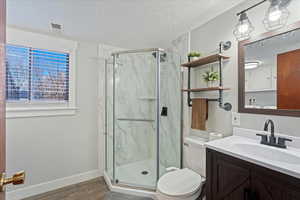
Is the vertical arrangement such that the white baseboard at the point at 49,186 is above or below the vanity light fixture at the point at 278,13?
below

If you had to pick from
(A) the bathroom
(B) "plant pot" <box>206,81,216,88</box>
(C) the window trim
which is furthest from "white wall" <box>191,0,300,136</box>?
(C) the window trim

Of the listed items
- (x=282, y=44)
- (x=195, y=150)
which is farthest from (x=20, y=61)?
(x=282, y=44)

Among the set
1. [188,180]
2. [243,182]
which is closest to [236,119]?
[243,182]

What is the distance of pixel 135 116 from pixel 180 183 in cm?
148

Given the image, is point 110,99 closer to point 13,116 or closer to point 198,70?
point 13,116

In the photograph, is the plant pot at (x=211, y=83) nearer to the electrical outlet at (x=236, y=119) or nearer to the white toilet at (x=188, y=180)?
the electrical outlet at (x=236, y=119)

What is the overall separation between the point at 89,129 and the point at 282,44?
2488 mm

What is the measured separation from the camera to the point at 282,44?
1.19m

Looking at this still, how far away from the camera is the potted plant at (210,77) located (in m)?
1.65

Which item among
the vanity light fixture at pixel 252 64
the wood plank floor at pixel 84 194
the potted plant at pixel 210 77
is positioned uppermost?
the vanity light fixture at pixel 252 64

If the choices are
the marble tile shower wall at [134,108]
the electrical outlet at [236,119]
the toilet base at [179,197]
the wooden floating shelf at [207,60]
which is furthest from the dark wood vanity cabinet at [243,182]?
the marble tile shower wall at [134,108]

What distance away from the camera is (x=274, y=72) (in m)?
1.23

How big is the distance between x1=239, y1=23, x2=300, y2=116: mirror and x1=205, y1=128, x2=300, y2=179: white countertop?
229 mm

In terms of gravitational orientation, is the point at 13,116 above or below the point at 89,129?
above
